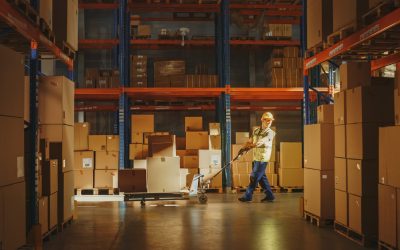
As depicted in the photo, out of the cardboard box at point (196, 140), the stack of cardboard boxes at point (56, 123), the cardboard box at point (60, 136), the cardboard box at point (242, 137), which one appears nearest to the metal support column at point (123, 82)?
the cardboard box at point (196, 140)

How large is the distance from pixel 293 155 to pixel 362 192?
23.0 feet

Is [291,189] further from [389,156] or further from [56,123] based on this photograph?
[389,156]

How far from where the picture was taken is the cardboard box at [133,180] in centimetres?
1089

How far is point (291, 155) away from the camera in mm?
13836

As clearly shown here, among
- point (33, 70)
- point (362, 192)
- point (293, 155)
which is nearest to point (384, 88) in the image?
point (362, 192)

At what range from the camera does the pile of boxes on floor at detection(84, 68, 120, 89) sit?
45.4ft

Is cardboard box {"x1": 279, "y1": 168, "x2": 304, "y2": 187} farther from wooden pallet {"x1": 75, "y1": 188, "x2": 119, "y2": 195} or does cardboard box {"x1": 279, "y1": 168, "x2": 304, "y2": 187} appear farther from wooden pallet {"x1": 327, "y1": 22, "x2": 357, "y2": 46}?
wooden pallet {"x1": 327, "y1": 22, "x2": 357, "y2": 46}

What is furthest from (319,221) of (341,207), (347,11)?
(347,11)

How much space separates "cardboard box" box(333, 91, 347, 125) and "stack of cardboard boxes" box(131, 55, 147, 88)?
23.6ft

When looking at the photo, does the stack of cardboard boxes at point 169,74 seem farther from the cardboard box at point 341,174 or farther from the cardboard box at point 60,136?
the cardboard box at point 341,174

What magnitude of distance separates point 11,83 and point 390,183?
4506 millimetres

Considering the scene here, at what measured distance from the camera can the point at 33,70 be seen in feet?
22.5

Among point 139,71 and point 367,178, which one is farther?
point 139,71

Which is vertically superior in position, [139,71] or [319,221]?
[139,71]
